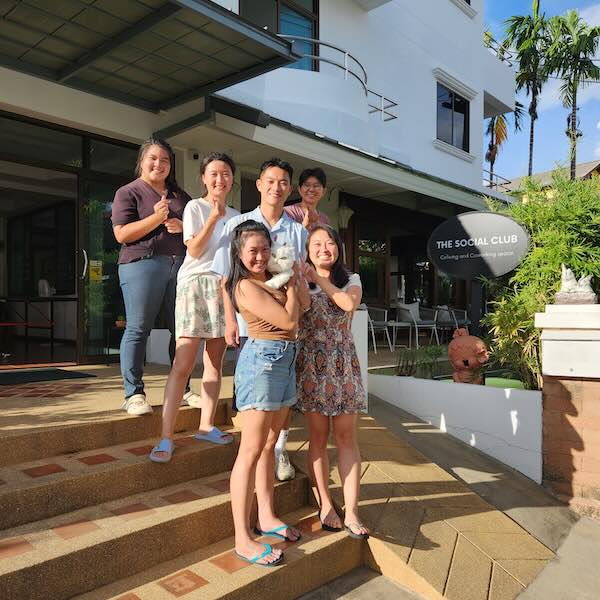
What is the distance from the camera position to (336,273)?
2.47 metres

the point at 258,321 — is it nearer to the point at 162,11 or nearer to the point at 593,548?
the point at 593,548

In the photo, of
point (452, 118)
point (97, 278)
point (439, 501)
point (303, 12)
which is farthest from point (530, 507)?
point (452, 118)

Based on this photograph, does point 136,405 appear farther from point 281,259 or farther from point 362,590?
point 362,590

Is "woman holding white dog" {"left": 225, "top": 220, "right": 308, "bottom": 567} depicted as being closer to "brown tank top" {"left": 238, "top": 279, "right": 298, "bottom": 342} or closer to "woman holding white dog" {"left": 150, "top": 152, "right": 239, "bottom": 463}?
"brown tank top" {"left": 238, "top": 279, "right": 298, "bottom": 342}

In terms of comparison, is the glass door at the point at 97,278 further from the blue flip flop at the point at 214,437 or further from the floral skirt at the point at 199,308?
the floral skirt at the point at 199,308

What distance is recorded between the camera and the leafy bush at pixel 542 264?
4.14 meters

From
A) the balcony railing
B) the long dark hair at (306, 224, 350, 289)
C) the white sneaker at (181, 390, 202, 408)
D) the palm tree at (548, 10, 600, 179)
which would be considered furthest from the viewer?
the palm tree at (548, 10, 600, 179)

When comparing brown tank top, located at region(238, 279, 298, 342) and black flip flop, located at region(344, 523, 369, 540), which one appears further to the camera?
black flip flop, located at region(344, 523, 369, 540)

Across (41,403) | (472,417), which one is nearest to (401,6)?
(472,417)

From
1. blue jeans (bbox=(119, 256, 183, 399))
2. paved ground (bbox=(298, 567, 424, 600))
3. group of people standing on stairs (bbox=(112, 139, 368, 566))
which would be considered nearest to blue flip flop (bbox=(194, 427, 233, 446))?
group of people standing on stairs (bbox=(112, 139, 368, 566))

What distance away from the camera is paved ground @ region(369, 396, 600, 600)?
2.49m

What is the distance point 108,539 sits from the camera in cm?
197

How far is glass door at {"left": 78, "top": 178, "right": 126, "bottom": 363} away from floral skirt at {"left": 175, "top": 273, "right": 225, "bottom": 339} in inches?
125

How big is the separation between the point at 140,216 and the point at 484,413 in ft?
9.71
